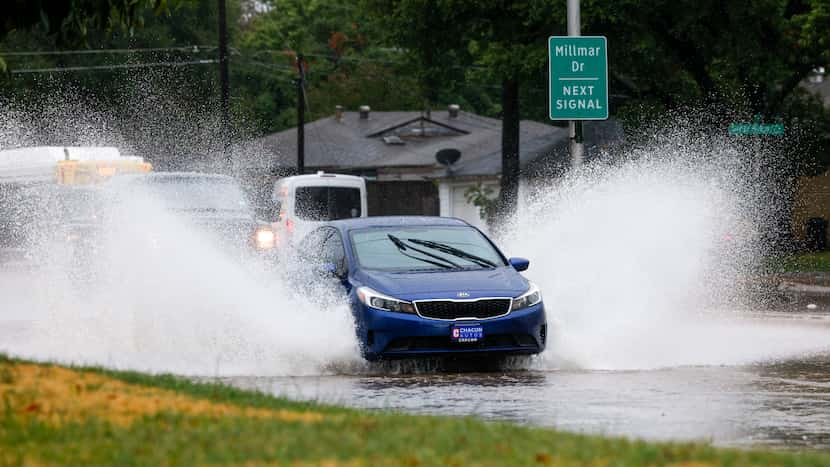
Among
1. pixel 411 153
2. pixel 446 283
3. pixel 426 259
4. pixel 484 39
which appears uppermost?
pixel 484 39

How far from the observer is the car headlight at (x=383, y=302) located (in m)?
14.2

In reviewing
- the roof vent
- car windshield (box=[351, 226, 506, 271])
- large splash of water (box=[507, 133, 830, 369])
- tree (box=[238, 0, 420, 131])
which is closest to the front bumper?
large splash of water (box=[507, 133, 830, 369])

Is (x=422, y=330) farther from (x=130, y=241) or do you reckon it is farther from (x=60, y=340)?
(x=130, y=241)

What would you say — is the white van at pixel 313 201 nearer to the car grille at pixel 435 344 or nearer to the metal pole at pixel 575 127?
the metal pole at pixel 575 127

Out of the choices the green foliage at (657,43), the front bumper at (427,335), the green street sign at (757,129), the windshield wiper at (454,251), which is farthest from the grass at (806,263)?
the front bumper at (427,335)

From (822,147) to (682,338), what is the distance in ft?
→ 97.5

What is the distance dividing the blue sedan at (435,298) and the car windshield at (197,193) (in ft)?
22.5

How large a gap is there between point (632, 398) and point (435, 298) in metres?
2.85

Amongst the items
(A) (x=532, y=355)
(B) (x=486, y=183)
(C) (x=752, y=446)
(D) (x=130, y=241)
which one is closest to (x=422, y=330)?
(A) (x=532, y=355)

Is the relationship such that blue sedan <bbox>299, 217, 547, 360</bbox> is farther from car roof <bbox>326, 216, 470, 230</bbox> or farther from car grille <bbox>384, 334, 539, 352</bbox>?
car roof <bbox>326, 216, 470, 230</bbox>

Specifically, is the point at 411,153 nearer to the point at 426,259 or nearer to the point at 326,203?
the point at 326,203

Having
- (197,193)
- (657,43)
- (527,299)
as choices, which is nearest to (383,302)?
(527,299)

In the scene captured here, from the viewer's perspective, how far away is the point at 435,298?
14227 mm

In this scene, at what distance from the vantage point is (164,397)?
9820 mm
